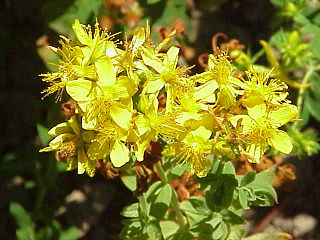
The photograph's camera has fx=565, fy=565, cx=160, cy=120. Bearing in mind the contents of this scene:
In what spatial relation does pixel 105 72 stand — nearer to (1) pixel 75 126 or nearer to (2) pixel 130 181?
(1) pixel 75 126

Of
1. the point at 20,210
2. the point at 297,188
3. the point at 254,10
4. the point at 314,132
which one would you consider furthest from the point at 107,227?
the point at 254,10

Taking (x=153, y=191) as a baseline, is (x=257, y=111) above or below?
above

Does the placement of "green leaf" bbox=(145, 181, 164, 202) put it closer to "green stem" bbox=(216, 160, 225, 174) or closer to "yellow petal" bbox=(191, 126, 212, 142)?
"green stem" bbox=(216, 160, 225, 174)

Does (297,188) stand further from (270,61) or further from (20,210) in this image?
(20,210)

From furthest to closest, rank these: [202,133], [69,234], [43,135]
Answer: [69,234]
[43,135]
[202,133]

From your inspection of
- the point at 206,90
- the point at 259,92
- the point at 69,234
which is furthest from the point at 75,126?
the point at 69,234

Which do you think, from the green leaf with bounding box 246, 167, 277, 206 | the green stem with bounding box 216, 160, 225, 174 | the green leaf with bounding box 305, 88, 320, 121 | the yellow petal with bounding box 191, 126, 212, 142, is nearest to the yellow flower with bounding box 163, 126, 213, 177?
the yellow petal with bounding box 191, 126, 212, 142
